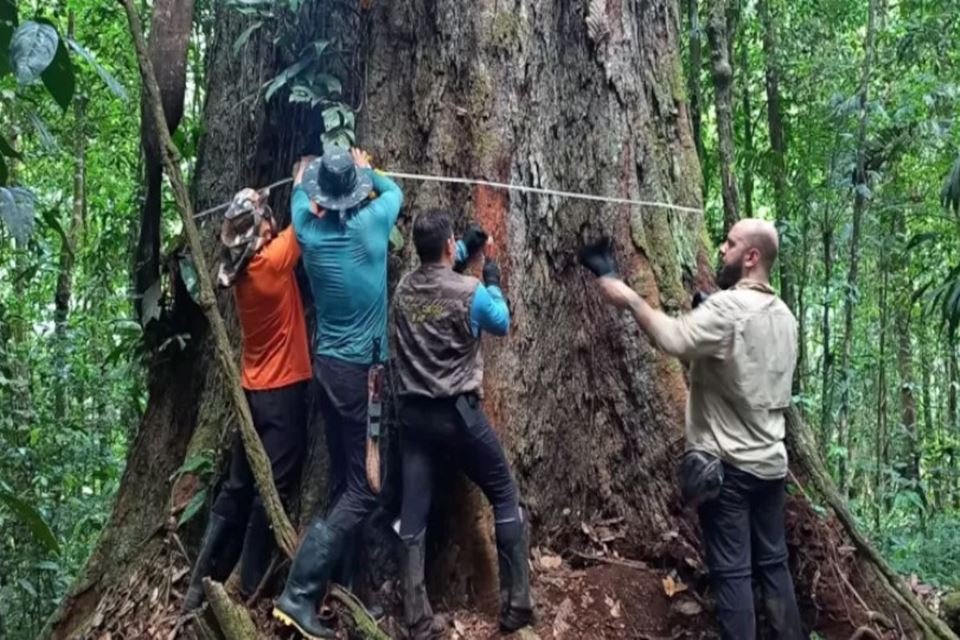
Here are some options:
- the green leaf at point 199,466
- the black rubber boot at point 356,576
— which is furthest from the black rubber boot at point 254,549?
the green leaf at point 199,466

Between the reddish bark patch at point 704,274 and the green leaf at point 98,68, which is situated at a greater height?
the green leaf at point 98,68

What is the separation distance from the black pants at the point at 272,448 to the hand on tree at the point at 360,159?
1.14m

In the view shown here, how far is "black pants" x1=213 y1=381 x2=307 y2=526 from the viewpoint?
4.97 metres

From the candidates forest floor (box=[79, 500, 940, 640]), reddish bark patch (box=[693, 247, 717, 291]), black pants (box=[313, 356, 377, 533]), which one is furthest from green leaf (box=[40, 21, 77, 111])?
reddish bark patch (box=[693, 247, 717, 291])

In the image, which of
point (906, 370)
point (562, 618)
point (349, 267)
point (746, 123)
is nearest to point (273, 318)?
point (349, 267)

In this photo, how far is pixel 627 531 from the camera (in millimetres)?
5262

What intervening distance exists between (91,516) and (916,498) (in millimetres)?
7221

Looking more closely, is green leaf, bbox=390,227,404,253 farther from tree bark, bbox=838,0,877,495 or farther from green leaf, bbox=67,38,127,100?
tree bark, bbox=838,0,877,495

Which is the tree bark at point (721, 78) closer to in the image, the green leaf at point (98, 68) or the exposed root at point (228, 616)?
the exposed root at point (228, 616)

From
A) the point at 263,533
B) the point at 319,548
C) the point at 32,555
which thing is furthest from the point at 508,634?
the point at 32,555

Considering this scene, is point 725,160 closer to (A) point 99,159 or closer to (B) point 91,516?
(B) point 91,516

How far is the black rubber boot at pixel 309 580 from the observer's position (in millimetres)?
4578

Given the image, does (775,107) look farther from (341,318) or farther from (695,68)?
(341,318)

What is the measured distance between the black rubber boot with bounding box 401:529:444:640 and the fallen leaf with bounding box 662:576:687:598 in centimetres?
117
